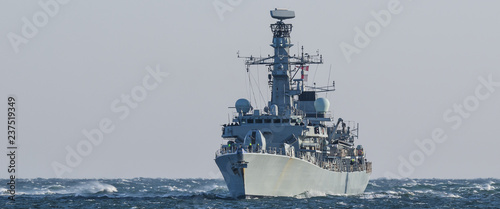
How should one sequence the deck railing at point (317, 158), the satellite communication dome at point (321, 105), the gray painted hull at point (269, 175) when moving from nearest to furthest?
the gray painted hull at point (269, 175) < the deck railing at point (317, 158) < the satellite communication dome at point (321, 105)

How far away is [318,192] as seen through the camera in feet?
241

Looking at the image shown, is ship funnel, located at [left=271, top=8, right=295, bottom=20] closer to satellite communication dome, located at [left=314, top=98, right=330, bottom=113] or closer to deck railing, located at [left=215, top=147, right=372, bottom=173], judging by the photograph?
satellite communication dome, located at [left=314, top=98, right=330, bottom=113]

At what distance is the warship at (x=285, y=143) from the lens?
65438 mm

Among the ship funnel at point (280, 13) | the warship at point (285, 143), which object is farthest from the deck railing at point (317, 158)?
the ship funnel at point (280, 13)

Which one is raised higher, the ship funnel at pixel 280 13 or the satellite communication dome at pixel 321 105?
the ship funnel at pixel 280 13

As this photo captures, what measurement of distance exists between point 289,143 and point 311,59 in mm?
11004

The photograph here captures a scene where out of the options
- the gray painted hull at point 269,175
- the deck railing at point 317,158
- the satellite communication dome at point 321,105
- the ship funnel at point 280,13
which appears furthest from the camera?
the satellite communication dome at point 321,105

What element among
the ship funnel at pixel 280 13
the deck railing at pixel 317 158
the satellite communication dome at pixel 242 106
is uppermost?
the ship funnel at pixel 280 13

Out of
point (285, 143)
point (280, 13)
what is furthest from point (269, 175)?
point (280, 13)

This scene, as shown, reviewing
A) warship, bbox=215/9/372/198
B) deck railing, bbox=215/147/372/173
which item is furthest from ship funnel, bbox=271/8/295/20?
deck railing, bbox=215/147/372/173

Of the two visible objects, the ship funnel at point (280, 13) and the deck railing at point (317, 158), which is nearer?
the deck railing at point (317, 158)

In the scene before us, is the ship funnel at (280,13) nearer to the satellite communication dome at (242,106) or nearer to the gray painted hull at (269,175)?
the satellite communication dome at (242,106)

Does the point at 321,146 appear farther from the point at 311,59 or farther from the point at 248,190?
the point at 248,190

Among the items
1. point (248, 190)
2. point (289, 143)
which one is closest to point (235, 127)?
point (289, 143)
